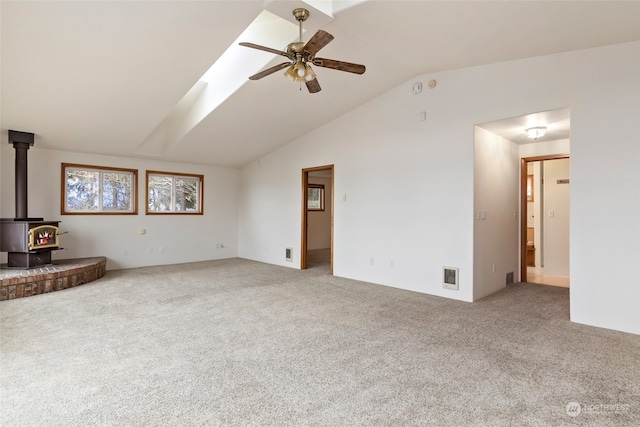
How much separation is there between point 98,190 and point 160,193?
1.13 m

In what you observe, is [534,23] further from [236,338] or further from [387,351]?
[236,338]

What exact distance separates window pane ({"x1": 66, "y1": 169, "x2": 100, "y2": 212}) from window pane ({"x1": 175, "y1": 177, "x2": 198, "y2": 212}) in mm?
1524

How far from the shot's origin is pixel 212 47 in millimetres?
3514

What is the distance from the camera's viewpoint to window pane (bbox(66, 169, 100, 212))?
19.6ft

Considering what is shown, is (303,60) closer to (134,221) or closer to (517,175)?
(517,175)

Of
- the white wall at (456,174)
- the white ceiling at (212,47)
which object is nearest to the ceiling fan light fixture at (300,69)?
the white ceiling at (212,47)

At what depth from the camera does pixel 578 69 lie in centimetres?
337

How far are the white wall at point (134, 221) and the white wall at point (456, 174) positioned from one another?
4.76ft

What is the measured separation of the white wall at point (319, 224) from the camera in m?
9.42

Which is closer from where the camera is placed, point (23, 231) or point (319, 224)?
point (23, 231)

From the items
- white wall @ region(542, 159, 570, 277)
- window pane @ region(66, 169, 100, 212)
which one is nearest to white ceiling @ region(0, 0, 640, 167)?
window pane @ region(66, 169, 100, 212)

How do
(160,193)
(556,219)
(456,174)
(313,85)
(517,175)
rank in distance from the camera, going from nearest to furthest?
(313,85) → (456,174) → (517,175) → (556,219) → (160,193)

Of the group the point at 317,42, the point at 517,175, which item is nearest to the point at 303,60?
the point at 317,42

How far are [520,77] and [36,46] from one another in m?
4.98
